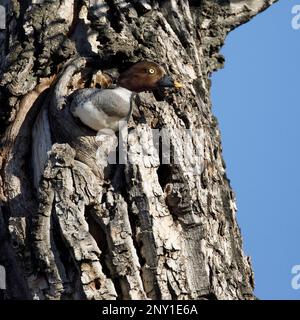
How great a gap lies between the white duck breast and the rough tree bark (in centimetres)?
6

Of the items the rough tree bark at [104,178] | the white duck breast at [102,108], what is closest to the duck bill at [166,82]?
the rough tree bark at [104,178]

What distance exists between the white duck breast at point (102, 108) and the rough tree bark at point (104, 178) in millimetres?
58

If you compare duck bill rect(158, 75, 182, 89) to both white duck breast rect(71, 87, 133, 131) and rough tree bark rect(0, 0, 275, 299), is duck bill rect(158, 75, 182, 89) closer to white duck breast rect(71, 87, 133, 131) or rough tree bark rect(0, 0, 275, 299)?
rough tree bark rect(0, 0, 275, 299)

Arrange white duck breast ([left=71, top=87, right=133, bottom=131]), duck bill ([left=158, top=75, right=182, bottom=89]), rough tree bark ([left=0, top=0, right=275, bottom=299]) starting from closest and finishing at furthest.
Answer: rough tree bark ([left=0, top=0, right=275, bottom=299])
white duck breast ([left=71, top=87, right=133, bottom=131])
duck bill ([left=158, top=75, right=182, bottom=89])

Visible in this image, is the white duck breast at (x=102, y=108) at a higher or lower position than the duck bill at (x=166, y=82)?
lower

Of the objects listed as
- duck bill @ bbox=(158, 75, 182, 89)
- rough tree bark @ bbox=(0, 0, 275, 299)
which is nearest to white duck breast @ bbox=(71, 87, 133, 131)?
rough tree bark @ bbox=(0, 0, 275, 299)

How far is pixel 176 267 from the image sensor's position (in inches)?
215

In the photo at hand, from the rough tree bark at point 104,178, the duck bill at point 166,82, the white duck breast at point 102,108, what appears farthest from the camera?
the duck bill at point 166,82

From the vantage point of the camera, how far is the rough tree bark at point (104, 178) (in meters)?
5.43

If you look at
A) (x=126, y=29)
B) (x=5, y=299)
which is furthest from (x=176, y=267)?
(x=126, y=29)

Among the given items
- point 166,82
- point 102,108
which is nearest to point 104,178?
point 102,108

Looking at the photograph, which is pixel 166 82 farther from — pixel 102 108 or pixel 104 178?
pixel 104 178

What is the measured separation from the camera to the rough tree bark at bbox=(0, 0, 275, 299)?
5.43 metres

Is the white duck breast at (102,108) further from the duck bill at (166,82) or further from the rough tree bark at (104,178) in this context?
the duck bill at (166,82)
